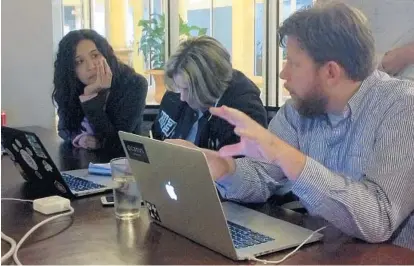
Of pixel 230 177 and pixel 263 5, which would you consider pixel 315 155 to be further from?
pixel 263 5

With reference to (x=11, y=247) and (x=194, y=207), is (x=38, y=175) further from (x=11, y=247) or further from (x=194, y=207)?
(x=194, y=207)

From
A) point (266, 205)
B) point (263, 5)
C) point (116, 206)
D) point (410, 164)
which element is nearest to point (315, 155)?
point (266, 205)

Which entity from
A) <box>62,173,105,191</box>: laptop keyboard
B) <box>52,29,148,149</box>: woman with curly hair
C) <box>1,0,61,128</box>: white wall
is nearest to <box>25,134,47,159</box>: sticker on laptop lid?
<box>62,173,105,191</box>: laptop keyboard

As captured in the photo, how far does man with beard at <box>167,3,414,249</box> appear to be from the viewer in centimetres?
135

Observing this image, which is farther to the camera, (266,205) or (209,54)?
(209,54)

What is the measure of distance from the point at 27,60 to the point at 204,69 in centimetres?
161

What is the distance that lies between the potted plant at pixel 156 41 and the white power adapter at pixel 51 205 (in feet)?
8.23

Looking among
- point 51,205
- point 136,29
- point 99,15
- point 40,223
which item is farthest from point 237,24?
point 40,223

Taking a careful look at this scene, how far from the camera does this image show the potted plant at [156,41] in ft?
13.3

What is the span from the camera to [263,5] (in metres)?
3.89

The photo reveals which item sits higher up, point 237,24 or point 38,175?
point 237,24

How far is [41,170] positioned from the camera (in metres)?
1.75

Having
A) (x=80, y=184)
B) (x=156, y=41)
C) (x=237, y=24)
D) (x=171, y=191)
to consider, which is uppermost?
A: (x=237, y=24)

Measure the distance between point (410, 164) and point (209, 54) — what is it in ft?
4.04
